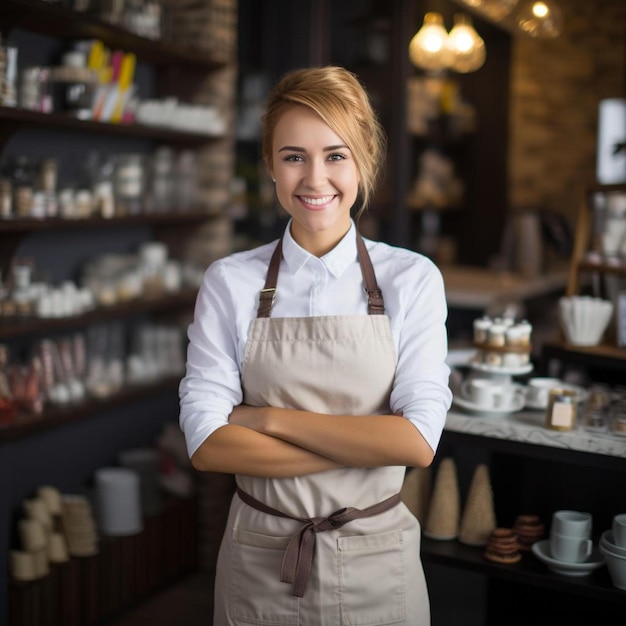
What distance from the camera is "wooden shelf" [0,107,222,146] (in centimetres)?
316

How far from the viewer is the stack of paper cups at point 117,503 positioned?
3748 mm

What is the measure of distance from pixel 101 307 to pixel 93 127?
0.73 m

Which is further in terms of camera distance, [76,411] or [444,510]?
[76,411]

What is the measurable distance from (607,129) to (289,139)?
506 cm

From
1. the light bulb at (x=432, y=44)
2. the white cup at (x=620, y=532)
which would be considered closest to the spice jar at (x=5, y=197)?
the white cup at (x=620, y=532)

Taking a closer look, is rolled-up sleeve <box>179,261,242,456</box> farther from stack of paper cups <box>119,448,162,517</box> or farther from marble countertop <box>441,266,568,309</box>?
marble countertop <box>441,266,568,309</box>

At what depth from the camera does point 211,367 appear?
185cm

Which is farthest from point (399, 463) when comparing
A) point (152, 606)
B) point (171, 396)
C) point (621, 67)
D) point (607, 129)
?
point (621, 67)

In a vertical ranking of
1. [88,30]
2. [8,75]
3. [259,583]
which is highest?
[88,30]

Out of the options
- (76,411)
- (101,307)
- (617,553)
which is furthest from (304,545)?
(101,307)

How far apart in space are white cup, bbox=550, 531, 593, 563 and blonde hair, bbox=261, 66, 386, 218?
3.22 feet

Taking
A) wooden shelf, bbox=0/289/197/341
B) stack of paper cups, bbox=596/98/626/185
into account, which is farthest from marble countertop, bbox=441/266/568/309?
wooden shelf, bbox=0/289/197/341

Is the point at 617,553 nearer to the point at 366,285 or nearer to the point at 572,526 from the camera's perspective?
the point at 572,526

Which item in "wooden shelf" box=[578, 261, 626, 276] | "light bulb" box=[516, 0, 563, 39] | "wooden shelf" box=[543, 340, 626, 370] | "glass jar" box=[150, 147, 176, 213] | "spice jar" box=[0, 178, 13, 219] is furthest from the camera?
"glass jar" box=[150, 147, 176, 213]
